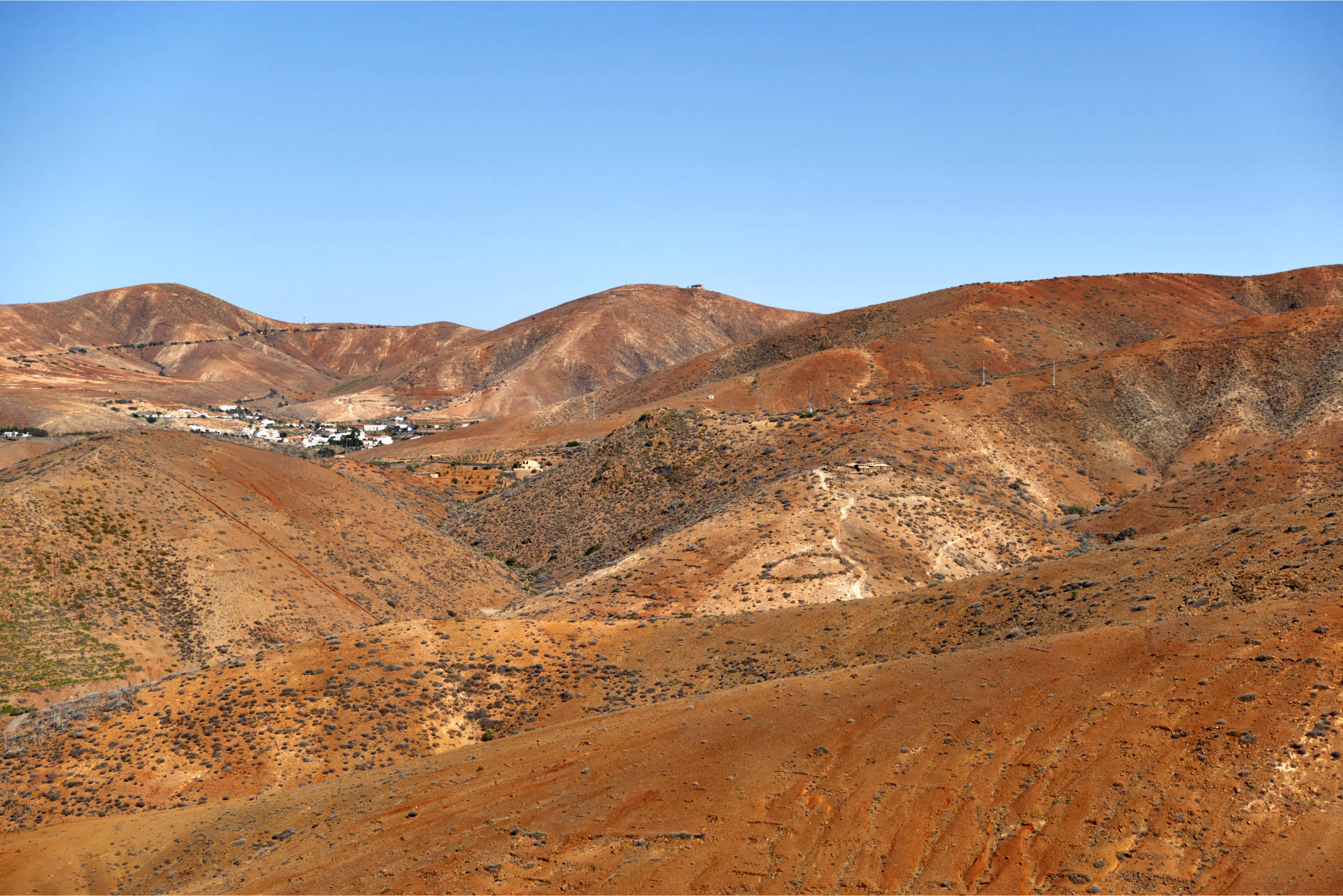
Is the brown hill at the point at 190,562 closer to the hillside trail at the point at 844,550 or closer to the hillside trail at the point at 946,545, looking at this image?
the hillside trail at the point at 844,550

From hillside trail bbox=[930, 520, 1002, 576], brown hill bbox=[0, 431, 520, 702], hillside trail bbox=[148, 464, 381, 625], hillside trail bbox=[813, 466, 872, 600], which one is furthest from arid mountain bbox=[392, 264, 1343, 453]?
hillside trail bbox=[148, 464, 381, 625]

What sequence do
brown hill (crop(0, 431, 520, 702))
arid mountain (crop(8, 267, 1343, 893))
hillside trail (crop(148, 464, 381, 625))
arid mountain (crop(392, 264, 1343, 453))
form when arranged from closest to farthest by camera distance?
arid mountain (crop(8, 267, 1343, 893))
brown hill (crop(0, 431, 520, 702))
hillside trail (crop(148, 464, 381, 625))
arid mountain (crop(392, 264, 1343, 453))

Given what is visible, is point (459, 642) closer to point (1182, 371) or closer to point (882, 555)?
point (882, 555)

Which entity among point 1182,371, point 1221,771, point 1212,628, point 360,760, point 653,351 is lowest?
point 360,760

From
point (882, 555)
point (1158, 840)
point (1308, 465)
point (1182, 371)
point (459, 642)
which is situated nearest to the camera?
point (1158, 840)

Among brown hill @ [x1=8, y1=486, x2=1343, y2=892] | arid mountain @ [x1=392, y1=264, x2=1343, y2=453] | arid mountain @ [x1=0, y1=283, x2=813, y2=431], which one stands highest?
arid mountain @ [x1=0, y1=283, x2=813, y2=431]

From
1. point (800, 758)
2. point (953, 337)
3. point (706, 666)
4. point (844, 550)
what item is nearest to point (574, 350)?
point (953, 337)

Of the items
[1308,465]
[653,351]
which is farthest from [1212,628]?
[653,351]

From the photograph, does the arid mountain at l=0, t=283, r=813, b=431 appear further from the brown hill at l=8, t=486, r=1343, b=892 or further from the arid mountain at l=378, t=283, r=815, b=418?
the brown hill at l=8, t=486, r=1343, b=892
